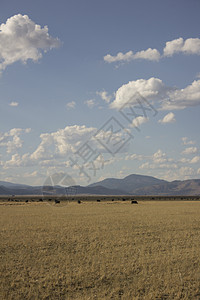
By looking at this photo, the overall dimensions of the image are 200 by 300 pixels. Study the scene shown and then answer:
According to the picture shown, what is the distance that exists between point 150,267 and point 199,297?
3.67 metres

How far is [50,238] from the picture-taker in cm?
2292

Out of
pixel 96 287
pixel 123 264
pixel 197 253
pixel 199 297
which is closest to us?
pixel 199 297

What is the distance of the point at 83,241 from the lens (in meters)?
21.2

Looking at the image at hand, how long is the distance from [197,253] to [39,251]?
368 inches

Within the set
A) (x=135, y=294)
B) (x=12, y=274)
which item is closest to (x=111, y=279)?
(x=135, y=294)

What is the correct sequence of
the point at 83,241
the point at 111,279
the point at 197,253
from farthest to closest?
the point at 83,241, the point at 197,253, the point at 111,279

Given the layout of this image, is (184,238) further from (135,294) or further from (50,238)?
(135,294)

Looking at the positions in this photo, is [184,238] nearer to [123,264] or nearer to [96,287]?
[123,264]

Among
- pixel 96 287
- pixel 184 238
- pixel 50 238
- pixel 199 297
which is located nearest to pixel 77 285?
pixel 96 287

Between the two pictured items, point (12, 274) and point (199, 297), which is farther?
point (12, 274)

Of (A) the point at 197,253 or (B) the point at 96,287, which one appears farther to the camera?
(A) the point at 197,253

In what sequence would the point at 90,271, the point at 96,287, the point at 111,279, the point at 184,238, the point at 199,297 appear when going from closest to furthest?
the point at 199,297, the point at 96,287, the point at 111,279, the point at 90,271, the point at 184,238

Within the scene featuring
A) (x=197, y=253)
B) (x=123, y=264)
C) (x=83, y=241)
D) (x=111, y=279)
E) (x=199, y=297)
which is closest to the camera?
(x=199, y=297)

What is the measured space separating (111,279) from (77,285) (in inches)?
61.1
